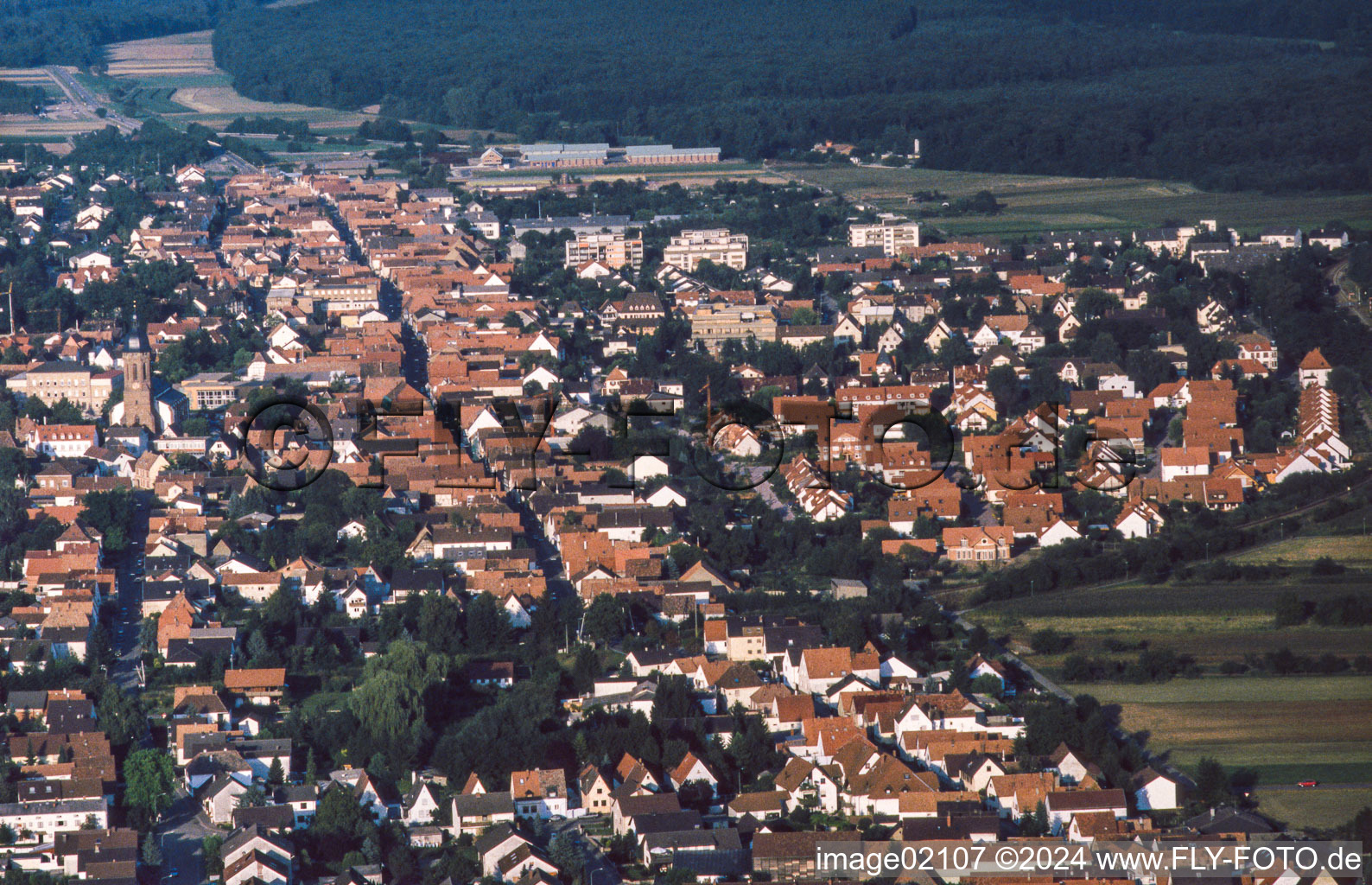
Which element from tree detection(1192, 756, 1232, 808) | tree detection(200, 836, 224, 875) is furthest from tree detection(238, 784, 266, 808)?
tree detection(1192, 756, 1232, 808)

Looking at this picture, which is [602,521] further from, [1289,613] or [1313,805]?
[1313,805]

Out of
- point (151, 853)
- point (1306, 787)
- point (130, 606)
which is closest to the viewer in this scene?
point (151, 853)

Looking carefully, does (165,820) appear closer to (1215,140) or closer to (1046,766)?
(1046,766)

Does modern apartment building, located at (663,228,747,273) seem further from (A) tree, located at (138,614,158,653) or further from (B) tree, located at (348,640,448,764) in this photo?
(B) tree, located at (348,640,448,764)

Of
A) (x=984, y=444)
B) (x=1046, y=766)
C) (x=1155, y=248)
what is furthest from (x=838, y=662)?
(x=1155, y=248)

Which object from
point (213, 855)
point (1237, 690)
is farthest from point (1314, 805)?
point (213, 855)
